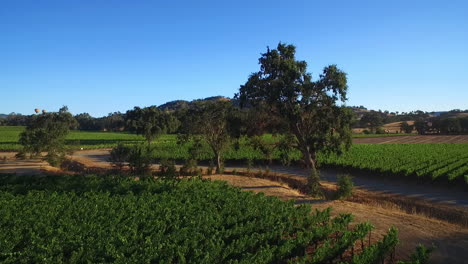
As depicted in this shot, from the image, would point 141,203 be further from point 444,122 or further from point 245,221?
point 444,122

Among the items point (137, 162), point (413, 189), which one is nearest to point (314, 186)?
point (413, 189)

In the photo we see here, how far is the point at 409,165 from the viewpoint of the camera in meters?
31.2

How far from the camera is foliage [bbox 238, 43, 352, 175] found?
2083 cm

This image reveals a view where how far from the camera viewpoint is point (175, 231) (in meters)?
11.3

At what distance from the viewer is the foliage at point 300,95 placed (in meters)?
20.8

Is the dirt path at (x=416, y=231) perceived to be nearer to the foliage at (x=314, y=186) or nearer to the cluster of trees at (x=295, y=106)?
the foliage at (x=314, y=186)

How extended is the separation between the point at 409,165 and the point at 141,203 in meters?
26.1

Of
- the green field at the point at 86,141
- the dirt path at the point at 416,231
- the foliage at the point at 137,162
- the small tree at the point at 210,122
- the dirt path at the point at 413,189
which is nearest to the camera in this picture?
the dirt path at the point at 416,231

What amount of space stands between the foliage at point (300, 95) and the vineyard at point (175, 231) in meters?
6.51

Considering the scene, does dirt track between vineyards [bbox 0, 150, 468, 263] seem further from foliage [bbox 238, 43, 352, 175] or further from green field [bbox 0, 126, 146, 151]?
green field [bbox 0, 126, 146, 151]

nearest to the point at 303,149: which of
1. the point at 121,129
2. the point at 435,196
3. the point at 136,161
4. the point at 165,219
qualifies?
the point at 435,196

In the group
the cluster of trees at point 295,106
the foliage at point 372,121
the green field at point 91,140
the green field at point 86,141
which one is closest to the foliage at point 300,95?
the cluster of trees at point 295,106

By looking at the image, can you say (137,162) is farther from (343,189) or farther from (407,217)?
(407,217)

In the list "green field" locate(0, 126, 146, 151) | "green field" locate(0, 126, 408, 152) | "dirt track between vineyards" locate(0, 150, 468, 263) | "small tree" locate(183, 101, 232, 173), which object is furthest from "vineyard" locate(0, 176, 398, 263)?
"green field" locate(0, 126, 408, 152)
